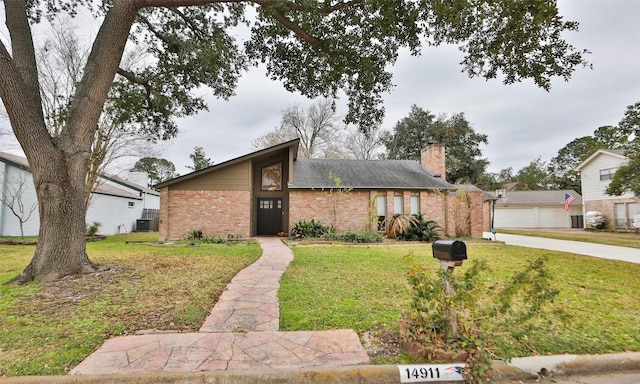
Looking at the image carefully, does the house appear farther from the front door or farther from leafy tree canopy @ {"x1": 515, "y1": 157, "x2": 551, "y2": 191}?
leafy tree canopy @ {"x1": 515, "y1": 157, "x2": 551, "y2": 191}

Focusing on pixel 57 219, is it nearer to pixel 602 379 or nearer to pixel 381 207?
pixel 602 379

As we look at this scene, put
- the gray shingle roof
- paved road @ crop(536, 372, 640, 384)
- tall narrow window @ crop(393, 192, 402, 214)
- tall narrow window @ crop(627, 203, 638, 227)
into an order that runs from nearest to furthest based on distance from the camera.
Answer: paved road @ crop(536, 372, 640, 384), the gray shingle roof, tall narrow window @ crop(393, 192, 402, 214), tall narrow window @ crop(627, 203, 638, 227)

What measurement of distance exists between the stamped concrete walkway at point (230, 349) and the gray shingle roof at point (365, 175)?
36.1 feet

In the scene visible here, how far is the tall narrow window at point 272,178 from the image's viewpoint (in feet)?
50.8

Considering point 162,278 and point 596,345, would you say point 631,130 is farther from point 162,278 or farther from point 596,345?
point 162,278

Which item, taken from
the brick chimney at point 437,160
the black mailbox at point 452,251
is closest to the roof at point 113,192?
the brick chimney at point 437,160

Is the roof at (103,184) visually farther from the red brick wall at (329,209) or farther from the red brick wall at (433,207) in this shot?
the red brick wall at (433,207)

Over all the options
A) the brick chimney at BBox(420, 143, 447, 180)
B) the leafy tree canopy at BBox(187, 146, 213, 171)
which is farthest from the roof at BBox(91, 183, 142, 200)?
the brick chimney at BBox(420, 143, 447, 180)

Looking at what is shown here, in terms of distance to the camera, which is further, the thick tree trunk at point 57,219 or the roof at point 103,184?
the roof at point 103,184

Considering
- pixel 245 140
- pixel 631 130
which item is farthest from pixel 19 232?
pixel 631 130

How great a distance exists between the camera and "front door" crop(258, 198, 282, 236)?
15414 millimetres

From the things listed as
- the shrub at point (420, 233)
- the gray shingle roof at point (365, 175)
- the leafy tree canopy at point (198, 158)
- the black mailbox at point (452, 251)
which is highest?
the leafy tree canopy at point (198, 158)

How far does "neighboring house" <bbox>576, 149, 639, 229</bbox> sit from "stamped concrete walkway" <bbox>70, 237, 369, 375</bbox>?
2675cm

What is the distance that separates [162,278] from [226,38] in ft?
22.5
